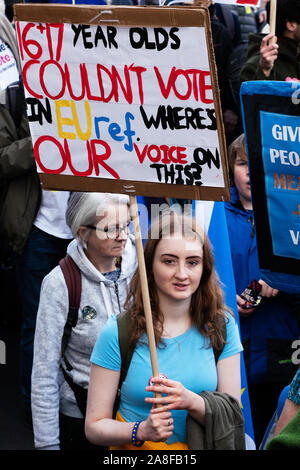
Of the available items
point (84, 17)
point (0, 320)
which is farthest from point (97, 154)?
point (0, 320)

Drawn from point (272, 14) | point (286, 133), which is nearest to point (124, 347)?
point (286, 133)

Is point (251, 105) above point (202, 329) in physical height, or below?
above

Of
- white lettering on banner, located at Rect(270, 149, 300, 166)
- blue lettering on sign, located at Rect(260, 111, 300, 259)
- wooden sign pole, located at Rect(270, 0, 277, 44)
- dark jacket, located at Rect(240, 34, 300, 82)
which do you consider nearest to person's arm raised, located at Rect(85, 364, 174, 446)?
blue lettering on sign, located at Rect(260, 111, 300, 259)

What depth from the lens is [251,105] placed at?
7.97ft

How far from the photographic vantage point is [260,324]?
368 centimetres

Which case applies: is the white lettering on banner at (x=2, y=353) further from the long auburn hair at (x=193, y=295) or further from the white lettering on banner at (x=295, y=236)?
the white lettering on banner at (x=295, y=236)

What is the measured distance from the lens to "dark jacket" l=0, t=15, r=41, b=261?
4.10 meters

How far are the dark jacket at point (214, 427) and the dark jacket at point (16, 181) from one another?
198 cm

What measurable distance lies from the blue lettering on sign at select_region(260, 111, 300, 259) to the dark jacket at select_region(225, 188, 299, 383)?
1262mm

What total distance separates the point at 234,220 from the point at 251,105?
1.40m

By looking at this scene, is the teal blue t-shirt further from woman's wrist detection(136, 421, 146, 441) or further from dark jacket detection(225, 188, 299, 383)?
dark jacket detection(225, 188, 299, 383)

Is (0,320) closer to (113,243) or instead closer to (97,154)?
(113,243)
